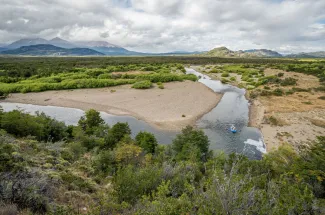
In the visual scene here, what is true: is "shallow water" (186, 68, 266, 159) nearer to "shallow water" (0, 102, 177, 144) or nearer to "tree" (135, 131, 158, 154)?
"shallow water" (0, 102, 177, 144)

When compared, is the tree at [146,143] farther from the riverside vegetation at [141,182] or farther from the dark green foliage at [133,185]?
the dark green foliage at [133,185]

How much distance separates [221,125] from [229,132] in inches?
86.1

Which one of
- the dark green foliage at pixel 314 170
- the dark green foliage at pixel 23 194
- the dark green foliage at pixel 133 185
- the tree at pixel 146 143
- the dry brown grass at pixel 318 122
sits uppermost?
the dark green foliage at pixel 23 194

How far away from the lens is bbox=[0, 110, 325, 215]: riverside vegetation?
4387 millimetres

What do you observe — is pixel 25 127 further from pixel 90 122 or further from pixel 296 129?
pixel 296 129

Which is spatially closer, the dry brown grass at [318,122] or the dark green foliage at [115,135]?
the dark green foliage at [115,135]

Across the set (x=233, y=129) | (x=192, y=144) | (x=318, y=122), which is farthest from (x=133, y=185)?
(x=318, y=122)

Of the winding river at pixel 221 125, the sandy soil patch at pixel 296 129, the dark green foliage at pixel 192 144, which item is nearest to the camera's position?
the dark green foliage at pixel 192 144

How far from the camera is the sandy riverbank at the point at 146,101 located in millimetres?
25766

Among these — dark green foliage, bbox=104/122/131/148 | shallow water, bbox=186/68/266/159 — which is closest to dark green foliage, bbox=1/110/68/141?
dark green foliage, bbox=104/122/131/148

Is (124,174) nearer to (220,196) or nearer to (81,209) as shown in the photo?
(81,209)

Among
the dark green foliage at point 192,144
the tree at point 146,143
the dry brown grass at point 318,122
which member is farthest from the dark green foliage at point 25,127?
the dry brown grass at point 318,122

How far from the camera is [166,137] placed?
66.1 feet

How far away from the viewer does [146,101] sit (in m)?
32.9
